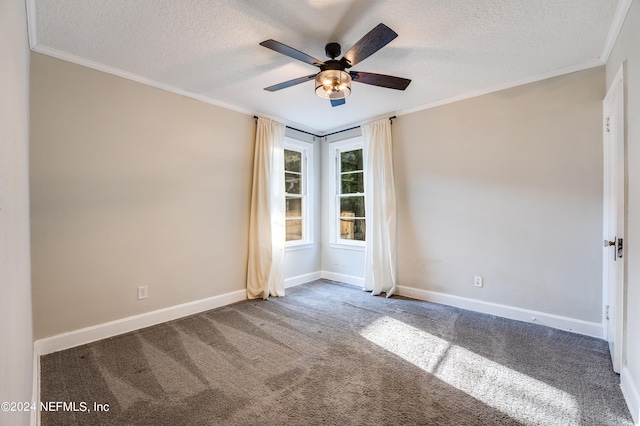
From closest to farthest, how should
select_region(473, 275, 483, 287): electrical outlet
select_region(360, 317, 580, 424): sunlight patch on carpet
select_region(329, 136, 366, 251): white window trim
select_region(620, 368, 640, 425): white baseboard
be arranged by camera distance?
select_region(620, 368, 640, 425): white baseboard, select_region(360, 317, 580, 424): sunlight patch on carpet, select_region(473, 275, 483, 287): electrical outlet, select_region(329, 136, 366, 251): white window trim

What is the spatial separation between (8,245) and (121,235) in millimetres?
1921

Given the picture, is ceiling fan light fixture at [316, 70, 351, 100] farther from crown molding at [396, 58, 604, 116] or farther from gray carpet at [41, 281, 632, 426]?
gray carpet at [41, 281, 632, 426]

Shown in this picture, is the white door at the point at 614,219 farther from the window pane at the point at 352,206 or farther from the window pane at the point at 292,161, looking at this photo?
the window pane at the point at 292,161

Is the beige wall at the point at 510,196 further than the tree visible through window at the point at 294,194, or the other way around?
the tree visible through window at the point at 294,194

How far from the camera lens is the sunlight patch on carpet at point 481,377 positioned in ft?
5.59

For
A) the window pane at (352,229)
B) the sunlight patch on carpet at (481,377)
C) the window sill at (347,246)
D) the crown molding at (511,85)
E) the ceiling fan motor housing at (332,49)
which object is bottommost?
the sunlight patch on carpet at (481,377)

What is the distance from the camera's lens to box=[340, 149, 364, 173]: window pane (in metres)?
4.57

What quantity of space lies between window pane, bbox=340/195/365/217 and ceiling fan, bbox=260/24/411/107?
2240 millimetres

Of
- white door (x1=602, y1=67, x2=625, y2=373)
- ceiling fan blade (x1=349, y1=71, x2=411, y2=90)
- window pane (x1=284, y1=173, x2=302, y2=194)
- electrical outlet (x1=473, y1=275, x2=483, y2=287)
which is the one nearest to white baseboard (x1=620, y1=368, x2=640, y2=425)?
white door (x1=602, y1=67, x2=625, y2=373)

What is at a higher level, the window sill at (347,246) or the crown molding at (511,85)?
the crown molding at (511,85)

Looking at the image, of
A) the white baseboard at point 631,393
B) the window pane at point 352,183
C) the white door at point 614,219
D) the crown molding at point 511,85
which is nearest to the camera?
the white baseboard at point 631,393

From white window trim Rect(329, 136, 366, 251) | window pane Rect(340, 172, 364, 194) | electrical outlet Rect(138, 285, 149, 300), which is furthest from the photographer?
white window trim Rect(329, 136, 366, 251)

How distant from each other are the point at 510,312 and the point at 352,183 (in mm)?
2717

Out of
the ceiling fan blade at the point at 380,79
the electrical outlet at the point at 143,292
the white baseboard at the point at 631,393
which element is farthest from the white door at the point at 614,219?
the electrical outlet at the point at 143,292
